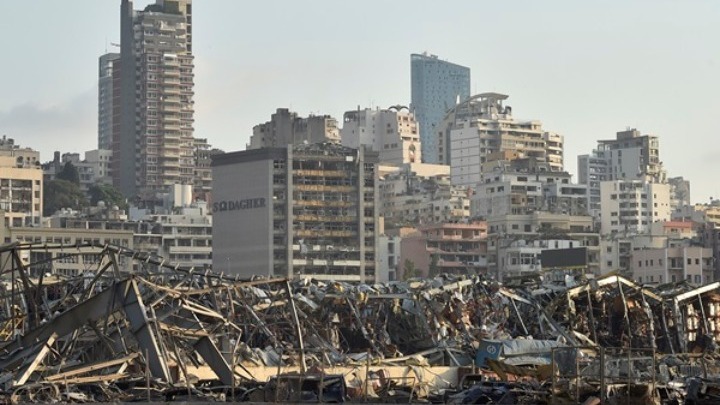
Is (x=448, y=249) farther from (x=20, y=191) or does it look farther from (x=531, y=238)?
(x=20, y=191)

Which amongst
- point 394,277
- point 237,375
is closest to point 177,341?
point 237,375

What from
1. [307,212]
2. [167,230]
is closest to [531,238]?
[307,212]

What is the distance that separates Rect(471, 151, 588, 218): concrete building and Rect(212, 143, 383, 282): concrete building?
3034cm

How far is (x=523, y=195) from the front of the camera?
626 ft

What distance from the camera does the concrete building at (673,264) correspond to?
157125 millimetres

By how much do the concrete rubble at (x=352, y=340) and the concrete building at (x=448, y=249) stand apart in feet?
339

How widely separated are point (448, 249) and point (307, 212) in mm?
16405

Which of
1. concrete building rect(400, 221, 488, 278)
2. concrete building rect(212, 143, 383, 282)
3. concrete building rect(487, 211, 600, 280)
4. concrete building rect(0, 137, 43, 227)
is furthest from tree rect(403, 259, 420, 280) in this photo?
concrete building rect(0, 137, 43, 227)

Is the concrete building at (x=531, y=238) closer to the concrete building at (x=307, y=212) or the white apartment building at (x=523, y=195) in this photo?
the white apartment building at (x=523, y=195)

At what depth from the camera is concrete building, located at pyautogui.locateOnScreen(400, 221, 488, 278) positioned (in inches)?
6654

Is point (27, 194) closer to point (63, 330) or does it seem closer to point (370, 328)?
point (370, 328)

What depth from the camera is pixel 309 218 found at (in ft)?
527

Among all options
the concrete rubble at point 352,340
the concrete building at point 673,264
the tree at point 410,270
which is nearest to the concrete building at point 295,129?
the tree at point 410,270

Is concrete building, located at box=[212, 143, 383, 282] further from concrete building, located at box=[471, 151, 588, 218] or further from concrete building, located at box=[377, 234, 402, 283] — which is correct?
concrete building, located at box=[471, 151, 588, 218]
